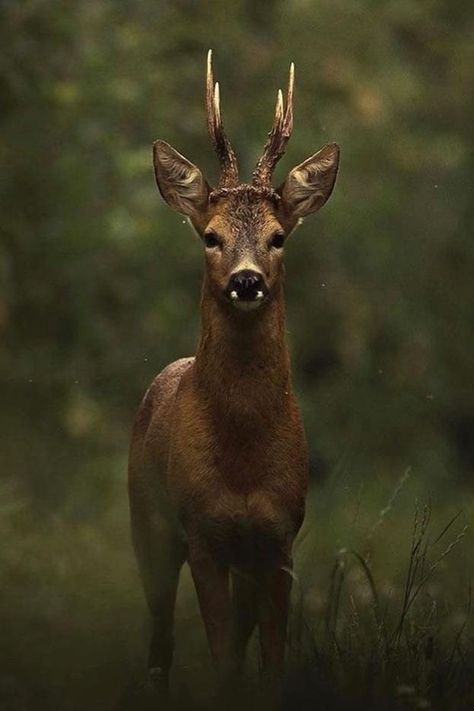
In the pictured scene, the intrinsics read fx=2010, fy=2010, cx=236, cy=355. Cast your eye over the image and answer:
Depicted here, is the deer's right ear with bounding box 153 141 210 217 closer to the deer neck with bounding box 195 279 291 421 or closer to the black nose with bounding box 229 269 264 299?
the deer neck with bounding box 195 279 291 421

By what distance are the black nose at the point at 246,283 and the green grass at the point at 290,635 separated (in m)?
0.85

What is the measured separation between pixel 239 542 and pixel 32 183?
642 cm

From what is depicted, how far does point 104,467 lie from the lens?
1388cm

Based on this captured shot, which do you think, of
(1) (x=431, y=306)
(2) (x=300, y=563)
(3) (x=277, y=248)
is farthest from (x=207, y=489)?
(1) (x=431, y=306)

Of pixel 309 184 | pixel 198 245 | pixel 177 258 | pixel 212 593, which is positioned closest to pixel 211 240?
pixel 309 184

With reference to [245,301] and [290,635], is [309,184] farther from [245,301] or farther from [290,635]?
[290,635]

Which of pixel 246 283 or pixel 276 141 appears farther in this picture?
pixel 276 141

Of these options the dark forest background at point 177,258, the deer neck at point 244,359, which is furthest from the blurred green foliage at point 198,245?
the deer neck at point 244,359

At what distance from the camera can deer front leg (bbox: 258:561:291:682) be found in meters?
6.64

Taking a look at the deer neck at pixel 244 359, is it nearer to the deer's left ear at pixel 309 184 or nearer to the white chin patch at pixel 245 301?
the white chin patch at pixel 245 301

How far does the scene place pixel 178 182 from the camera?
7.11 metres

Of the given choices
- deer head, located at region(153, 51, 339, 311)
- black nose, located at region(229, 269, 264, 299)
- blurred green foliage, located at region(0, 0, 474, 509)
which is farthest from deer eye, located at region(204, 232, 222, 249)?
blurred green foliage, located at region(0, 0, 474, 509)

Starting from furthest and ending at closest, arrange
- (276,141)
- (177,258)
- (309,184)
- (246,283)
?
(177,258), (309,184), (276,141), (246,283)

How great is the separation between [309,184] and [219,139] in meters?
0.40
